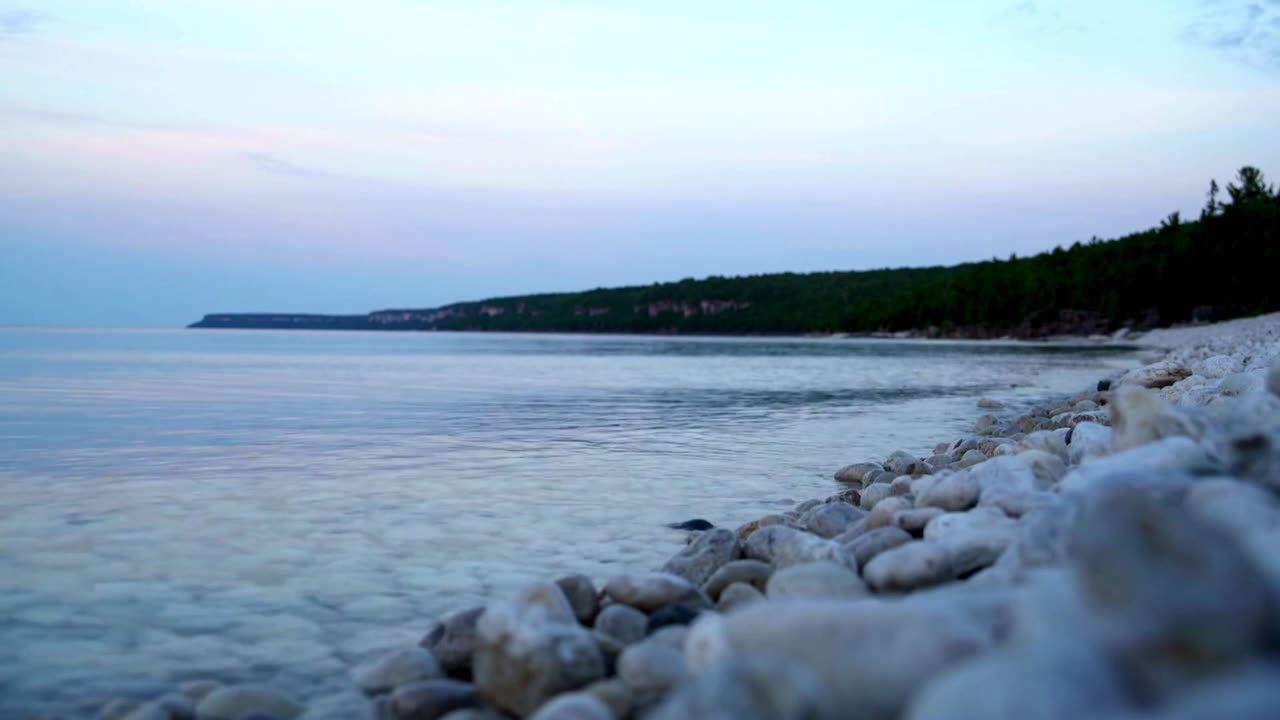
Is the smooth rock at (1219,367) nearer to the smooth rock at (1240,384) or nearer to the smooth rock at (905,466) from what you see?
the smooth rock at (1240,384)

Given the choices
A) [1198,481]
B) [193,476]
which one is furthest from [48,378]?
[1198,481]

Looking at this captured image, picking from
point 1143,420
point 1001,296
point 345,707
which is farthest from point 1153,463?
point 1001,296

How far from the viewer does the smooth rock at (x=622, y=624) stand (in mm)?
3697

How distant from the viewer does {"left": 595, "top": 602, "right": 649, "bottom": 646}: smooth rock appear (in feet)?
A: 12.1

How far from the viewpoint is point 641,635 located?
3.73m

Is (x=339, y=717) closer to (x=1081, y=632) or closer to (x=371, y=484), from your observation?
(x=1081, y=632)

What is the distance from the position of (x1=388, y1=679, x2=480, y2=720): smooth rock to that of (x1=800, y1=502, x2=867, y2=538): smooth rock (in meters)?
2.71

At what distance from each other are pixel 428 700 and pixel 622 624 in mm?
819

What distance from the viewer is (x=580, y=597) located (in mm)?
4035

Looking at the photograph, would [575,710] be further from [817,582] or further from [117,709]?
[117,709]

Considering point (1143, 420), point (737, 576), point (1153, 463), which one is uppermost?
point (1143, 420)

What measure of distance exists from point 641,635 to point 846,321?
329 feet

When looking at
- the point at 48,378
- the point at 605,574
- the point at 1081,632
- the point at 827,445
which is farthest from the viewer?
the point at 48,378

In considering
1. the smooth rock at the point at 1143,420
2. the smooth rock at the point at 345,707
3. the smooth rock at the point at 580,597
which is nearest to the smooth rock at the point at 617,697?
the smooth rock at the point at 345,707
